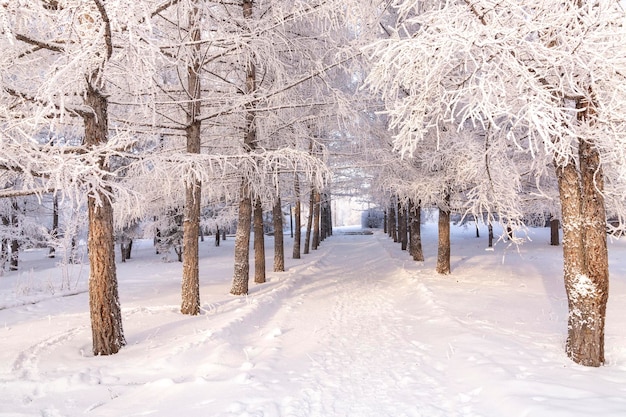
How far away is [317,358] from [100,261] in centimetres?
339

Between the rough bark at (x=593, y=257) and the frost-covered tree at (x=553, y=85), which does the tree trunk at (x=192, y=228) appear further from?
the rough bark at (x=593, y=257)

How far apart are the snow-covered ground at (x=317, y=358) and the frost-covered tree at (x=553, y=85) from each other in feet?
4.27

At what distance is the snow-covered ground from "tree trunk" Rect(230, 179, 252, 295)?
1.57ft

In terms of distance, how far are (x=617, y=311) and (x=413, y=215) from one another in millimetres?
9379

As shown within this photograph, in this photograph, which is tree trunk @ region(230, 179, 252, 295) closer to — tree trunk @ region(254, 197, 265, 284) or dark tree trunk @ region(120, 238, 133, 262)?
tree trunk @ region(254, 197, 265, 284)

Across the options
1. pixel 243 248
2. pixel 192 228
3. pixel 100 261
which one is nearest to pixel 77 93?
pixel 100 261

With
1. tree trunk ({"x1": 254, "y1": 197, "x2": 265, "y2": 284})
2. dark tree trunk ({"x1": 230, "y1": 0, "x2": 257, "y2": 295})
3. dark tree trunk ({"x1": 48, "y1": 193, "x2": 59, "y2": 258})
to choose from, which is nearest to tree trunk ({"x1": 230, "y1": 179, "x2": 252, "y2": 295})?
dark tree trunk ({"x1": 230, "y1": 0, "x2": 257, "y2": 295})

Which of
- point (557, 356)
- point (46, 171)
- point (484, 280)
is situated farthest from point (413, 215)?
point (46, 171)

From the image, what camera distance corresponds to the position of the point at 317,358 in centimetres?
568

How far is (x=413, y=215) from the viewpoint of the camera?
17.1 m

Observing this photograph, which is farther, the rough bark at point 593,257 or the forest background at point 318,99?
the rough bark at point 593,257

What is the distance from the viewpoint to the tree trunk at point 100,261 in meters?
5.66

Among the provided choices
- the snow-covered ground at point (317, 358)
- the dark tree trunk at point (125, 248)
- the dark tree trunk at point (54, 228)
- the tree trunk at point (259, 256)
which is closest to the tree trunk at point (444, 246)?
the snow-covered ground at point (317, 358)

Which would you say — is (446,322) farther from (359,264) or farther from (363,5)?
(359,264)
